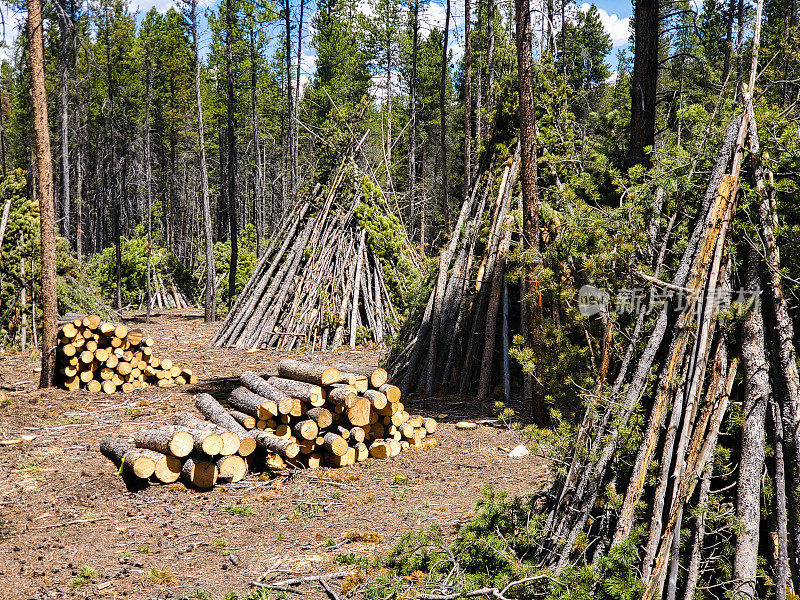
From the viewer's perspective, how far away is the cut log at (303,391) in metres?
6.14

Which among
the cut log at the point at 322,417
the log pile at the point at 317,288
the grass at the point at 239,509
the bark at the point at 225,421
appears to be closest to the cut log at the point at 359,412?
the cut log at the point at 322,417

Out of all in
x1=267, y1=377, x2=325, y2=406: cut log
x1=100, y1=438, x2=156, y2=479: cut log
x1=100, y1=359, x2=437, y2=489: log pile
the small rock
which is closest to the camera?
x1=100, y1=438, x2=156, y2=479: cut log

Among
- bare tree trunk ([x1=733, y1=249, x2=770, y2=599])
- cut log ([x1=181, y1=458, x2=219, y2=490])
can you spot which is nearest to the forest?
bare tree trunk ([x1=733, y1=249, x2=770, y2=599])

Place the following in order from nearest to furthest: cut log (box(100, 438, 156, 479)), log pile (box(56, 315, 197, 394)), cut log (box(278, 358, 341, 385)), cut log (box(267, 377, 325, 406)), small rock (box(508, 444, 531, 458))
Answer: cut log (box(100, 438, 156, 479)) → small rock (box(508, 444, 531, 458)) → cut log (box(267, 377, 325, 406)) → cut log (box(278, 358, 341, 385)) → log pile (box(56, 315, 197, 394))

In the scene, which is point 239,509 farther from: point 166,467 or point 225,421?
point 225,421

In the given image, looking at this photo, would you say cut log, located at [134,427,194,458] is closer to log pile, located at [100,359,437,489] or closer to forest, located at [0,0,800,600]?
log pile, located at [100,359,437,489]

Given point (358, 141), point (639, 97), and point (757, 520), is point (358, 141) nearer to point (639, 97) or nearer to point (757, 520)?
point (639, 97)

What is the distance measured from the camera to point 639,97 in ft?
25.7

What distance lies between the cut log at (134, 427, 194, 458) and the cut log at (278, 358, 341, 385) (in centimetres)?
132

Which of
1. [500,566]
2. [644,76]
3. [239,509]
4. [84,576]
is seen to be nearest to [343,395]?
[239,509]

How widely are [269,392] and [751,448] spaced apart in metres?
4.73

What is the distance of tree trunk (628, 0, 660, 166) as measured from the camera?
7.84 meters

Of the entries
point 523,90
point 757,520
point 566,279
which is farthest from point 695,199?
point 523,90

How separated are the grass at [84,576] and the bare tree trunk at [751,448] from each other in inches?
153
